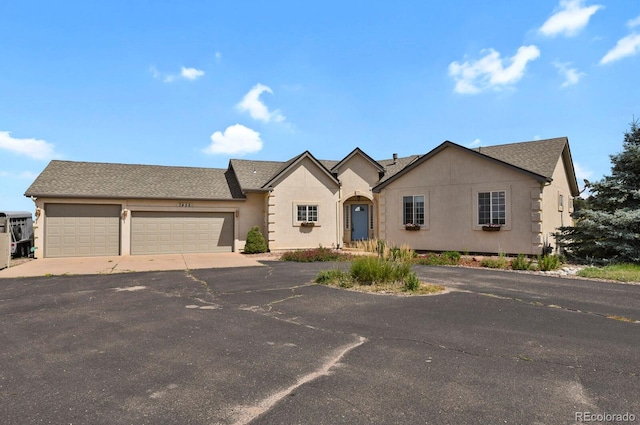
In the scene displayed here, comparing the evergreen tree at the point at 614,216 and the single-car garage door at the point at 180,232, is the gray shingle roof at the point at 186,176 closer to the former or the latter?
the single-car garage door at the point at 180,232

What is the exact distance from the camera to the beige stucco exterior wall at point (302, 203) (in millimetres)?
20906

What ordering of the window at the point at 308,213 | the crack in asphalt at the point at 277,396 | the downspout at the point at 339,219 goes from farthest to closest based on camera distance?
1. the downspout at the point at 339,219
2. the window at the point at 308,213
3. the crack in asphalt at the point at 277,396

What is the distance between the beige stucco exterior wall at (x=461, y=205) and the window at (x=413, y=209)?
0.23m

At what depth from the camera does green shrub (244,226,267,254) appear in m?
19.8

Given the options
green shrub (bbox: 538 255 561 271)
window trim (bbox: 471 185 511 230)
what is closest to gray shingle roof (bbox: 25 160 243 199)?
window trim (bbox: 471 185 511 230)

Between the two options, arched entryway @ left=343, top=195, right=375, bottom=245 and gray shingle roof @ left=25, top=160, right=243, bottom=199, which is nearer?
gray shingle roof @ left=25, top=160, right=243, bottom=199

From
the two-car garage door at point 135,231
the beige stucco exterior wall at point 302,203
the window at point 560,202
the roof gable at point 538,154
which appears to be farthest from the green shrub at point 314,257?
the window at point 560,202

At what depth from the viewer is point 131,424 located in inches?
126

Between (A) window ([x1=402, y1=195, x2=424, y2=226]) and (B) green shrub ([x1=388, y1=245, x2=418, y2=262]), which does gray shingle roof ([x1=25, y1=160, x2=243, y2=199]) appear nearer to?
(A) window ([x1=402, y1=195, x2=424, y2=226])

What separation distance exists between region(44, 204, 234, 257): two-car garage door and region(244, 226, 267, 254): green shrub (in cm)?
170

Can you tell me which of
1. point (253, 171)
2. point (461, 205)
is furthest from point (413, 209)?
point (253, 171)

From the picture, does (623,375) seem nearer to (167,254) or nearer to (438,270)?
(438,270)

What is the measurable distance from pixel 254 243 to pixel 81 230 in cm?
831

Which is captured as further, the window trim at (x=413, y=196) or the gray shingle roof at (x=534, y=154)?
the window trim at (x=413, y=196)
